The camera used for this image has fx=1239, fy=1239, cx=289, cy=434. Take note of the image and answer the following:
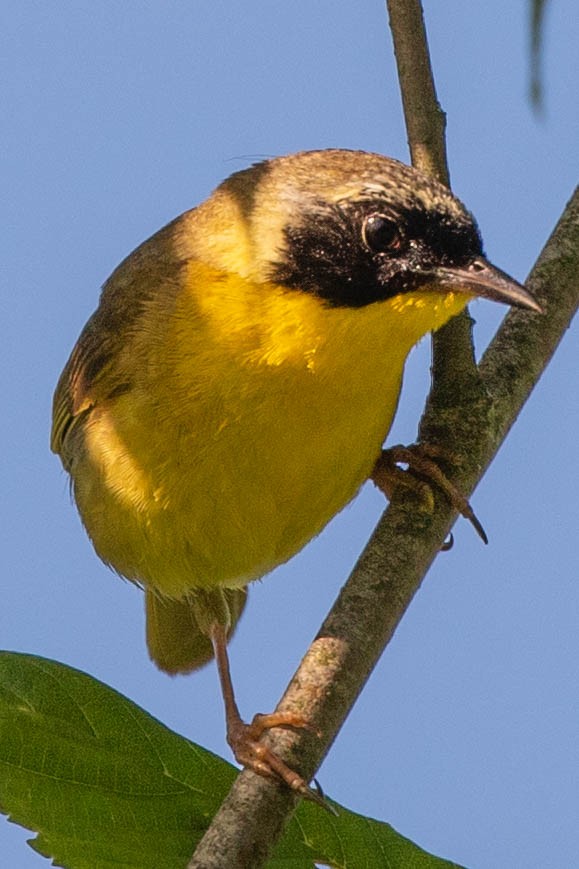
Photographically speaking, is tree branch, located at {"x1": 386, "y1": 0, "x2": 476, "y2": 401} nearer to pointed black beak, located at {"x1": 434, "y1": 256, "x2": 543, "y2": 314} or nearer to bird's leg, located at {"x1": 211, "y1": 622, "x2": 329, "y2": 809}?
pointed black beak, located at {"x1": 434, "y1": 256, "x2": 543, "y2": 314}

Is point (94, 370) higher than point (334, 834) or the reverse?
higher

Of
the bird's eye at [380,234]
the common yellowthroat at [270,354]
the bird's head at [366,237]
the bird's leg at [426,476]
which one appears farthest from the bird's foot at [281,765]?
the bird's eye at [380,234]

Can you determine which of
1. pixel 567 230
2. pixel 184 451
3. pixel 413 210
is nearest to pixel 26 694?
pixel 184 451

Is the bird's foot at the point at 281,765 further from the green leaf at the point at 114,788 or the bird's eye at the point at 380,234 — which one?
the bird's eye at the point at 380,234

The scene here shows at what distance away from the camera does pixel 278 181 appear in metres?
3.90

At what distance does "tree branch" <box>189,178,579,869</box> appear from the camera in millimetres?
2387

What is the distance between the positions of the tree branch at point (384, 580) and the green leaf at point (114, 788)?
313 mm

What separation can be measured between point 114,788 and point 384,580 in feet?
2.57

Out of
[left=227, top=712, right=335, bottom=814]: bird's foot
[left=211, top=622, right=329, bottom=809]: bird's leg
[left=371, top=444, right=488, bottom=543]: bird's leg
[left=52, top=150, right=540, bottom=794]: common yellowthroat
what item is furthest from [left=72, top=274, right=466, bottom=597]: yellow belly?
[left=227, top=712, right=335, bottom=814]: bird's foot

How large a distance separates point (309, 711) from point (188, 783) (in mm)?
423

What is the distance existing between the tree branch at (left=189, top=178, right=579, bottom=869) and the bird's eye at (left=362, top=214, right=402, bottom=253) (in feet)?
1.33

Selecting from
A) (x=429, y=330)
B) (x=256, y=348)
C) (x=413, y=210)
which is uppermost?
(x=413, y=210)

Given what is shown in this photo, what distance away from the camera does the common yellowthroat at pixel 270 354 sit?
358 cm

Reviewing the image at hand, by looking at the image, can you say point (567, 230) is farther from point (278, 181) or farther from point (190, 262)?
point (190, 262)
